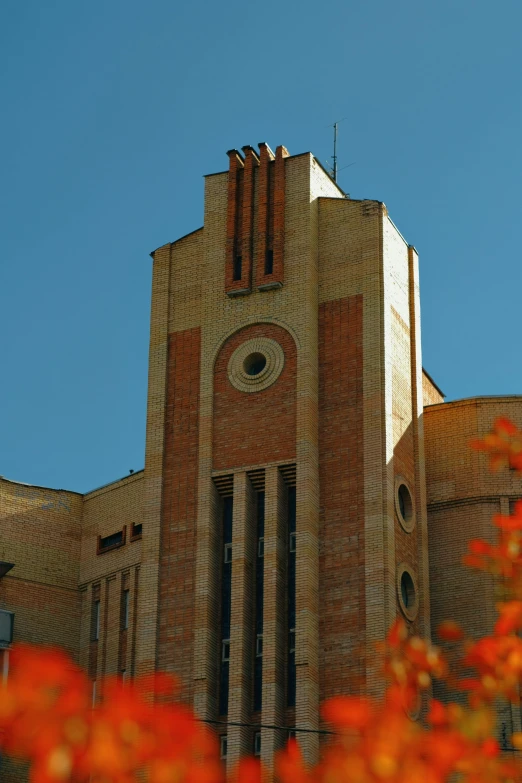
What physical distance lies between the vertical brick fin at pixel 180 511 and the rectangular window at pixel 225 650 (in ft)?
1.92

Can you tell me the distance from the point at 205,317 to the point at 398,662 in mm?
21752

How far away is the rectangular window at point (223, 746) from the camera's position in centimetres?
2736

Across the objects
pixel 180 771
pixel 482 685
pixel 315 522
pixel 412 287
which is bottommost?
pixel 180 771

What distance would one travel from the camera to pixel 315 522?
28203 millimetres

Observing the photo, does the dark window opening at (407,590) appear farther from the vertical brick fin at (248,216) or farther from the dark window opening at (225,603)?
the vertical brick fin at (248,216)

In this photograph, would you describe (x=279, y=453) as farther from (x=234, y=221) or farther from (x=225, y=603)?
Result: (x=234, y=221)

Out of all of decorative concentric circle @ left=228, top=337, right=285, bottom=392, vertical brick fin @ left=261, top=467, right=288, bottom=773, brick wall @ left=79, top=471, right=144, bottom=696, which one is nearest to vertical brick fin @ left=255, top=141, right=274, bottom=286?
decorative concentric circle @ left=228, top=337, right=285, bottom=392

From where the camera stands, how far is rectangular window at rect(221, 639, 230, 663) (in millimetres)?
28084

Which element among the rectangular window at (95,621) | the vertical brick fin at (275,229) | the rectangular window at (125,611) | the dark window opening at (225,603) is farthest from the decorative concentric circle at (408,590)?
the rectangular window at (95,621)

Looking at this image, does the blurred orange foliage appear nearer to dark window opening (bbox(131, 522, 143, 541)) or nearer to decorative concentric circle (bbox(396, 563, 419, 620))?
decorative concentric circle (bbox(396, 563, 419, 620))

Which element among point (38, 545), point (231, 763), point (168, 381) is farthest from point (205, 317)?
point (231, 763)

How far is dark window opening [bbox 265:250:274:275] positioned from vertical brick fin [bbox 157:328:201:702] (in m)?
1.95

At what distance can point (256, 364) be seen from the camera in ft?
99.7

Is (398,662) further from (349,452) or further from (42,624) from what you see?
(42,624)
